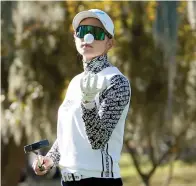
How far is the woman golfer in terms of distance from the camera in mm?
1990

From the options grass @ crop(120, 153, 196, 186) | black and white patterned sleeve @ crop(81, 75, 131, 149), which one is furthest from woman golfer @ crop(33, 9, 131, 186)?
grass @ crop(120, 153, 196, 186)

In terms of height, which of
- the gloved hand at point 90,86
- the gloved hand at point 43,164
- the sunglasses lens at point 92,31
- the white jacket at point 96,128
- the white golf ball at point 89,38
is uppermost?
the sunglasses lens at point 92,31

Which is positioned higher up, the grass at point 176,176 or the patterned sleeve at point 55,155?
the patterned sleeve at point 55,155

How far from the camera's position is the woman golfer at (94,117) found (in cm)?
199

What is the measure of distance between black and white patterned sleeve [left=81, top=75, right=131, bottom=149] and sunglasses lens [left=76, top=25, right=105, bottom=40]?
15 cm

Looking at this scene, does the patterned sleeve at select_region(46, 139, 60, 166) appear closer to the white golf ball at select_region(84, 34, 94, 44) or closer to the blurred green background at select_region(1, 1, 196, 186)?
the white golf ball at select_region(84, 34, 94, 44)

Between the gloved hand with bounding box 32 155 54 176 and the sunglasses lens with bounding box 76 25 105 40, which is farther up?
the sunglasses lens with bounding box 76 25 105 40

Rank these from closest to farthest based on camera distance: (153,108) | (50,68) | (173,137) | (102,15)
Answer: (102,15) < (50,68) < (153,108) < (173,137)

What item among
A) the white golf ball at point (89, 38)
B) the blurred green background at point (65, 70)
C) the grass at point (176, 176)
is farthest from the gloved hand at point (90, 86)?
the grass at point (176, 176)

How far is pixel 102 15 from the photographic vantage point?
7.05 feet

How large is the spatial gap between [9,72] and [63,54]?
729 millimetres

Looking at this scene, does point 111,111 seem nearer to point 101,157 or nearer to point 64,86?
point 101,157

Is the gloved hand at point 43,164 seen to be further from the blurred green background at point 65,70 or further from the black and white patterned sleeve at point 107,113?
the blurred green background at point 65,70

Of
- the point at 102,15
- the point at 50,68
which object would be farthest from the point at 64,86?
the point at 102,15
